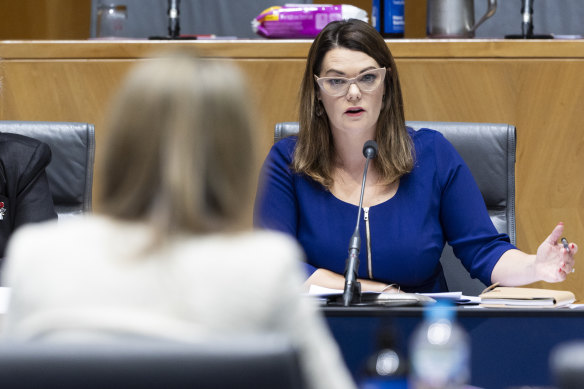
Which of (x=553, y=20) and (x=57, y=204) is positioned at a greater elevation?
(x=553, y=20)

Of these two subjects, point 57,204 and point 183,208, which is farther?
point 57,204

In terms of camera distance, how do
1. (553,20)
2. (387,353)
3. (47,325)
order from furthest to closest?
(553,20) → (387,353) → (47,325)

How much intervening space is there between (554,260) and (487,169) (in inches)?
18.5

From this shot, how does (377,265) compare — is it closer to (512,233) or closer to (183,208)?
(512,233)

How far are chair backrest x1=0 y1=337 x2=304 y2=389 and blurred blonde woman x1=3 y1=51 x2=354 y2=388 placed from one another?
126 mm

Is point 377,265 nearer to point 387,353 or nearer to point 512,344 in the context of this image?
point 512,344

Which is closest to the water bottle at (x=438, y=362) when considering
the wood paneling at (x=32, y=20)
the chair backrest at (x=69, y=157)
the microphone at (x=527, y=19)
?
the chair backrest at (x=69, y=157)

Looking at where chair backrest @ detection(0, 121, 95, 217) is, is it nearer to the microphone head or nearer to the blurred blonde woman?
the microphone head

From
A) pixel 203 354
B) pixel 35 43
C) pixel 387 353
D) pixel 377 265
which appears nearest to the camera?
pixel 203 354

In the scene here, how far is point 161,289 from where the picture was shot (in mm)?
823

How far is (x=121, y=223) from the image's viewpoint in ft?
2.93

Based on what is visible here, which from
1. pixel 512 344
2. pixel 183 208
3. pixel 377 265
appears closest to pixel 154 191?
pixel 183 208

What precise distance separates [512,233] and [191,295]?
1.68m

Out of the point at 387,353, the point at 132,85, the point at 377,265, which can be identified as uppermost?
the point at 132,85
